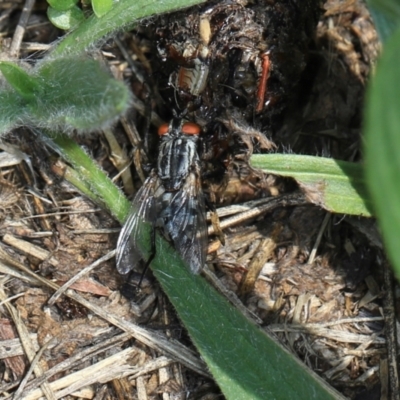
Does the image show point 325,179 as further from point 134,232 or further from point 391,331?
point 134,232

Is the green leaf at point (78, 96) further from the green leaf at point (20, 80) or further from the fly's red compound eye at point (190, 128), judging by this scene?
the fly's red compound eye at point (190, 128)

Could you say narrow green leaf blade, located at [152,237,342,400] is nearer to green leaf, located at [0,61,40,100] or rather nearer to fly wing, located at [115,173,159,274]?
fly wing, located at [115,173,159,274]

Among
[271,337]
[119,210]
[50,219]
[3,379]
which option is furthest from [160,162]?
[3,379]

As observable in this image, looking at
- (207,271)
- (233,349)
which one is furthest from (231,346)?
(207,271)

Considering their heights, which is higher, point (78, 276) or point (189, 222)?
point (189, 222)

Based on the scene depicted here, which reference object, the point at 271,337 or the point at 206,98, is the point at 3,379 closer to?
the point at 271,337

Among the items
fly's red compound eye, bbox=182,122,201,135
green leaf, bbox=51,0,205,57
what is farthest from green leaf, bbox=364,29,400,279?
fly's red compound eye, bbox=182,122,201,135
